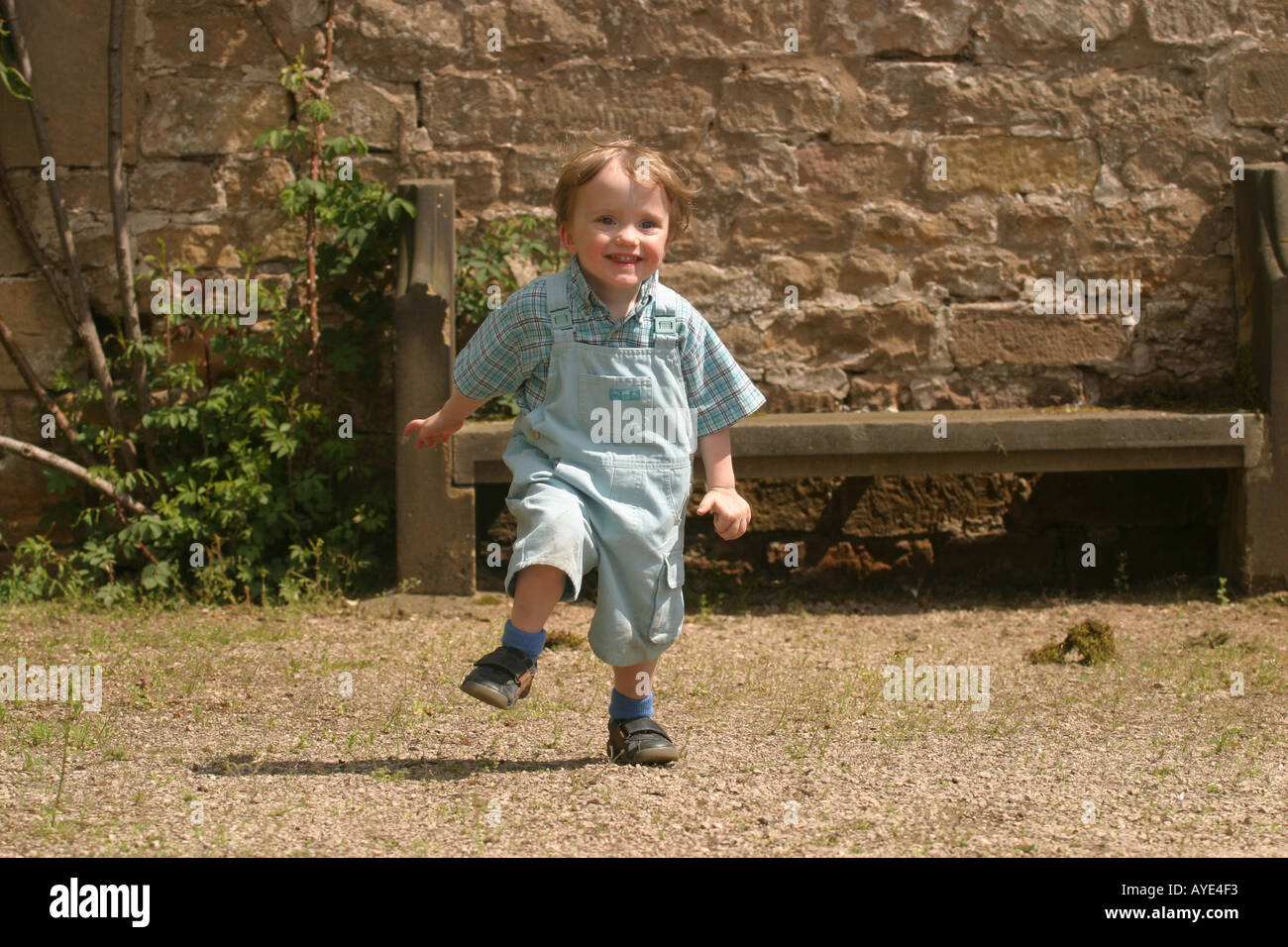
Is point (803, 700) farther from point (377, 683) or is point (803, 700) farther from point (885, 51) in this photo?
point (885, 51)

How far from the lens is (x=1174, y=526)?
490 centimetres

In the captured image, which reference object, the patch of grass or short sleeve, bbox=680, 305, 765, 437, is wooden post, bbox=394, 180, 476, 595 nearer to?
short sleeve, bbox=680, 305, 765, 437

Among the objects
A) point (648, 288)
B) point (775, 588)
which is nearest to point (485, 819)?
point (648, 288)

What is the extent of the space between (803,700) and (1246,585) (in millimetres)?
2017

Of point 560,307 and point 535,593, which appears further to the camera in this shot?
point 560,307

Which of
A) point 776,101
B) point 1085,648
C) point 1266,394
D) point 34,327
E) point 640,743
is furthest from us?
point 776,101

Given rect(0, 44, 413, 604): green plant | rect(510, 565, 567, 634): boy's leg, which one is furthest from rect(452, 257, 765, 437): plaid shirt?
rect(0, 44, 413, 604): green plant

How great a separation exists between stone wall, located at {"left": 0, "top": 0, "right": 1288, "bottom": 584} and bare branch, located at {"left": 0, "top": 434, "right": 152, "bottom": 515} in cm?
31

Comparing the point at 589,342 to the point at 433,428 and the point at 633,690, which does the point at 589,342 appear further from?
the point at 633,690

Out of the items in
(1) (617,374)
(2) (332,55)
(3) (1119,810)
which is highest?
(2) (332,55)

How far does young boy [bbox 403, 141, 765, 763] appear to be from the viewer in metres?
2.64

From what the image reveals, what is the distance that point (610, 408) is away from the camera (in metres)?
2.70

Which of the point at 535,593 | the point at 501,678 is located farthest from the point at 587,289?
the point at 501,678

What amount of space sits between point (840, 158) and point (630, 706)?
264 cm
